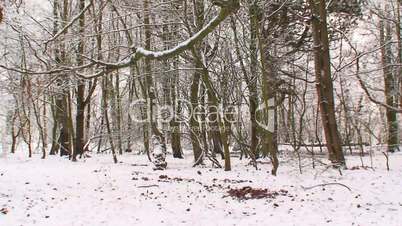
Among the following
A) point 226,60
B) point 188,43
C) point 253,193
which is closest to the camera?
point 188,43

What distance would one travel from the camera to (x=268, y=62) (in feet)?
57.2

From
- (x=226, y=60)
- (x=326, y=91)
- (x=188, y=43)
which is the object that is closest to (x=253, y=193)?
(x=326, y=91)

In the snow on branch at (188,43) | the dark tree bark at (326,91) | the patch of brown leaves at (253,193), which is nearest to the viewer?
the snow on branch at (188,43)

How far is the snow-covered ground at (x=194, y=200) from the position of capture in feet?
24.9

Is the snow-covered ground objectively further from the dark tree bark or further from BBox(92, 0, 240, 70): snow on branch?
BBox(92, 0, 240, 70): snow on branch

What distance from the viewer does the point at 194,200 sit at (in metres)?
9.49

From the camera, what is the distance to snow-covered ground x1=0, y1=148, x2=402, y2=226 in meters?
7.60

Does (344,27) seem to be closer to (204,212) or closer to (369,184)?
(369,184)

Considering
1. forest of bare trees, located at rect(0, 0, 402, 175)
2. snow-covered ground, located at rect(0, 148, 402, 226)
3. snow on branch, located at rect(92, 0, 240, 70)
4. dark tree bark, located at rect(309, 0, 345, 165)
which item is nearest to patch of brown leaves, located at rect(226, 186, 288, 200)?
snow-covered ground, located at rect(0, 148, 402, 226)

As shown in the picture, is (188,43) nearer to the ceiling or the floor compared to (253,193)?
nearer to the ceiling

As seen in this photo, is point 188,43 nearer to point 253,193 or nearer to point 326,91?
point 253,193

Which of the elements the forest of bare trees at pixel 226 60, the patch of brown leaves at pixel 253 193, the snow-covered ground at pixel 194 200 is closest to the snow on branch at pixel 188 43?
the snow-covered ground at pixel 194 200

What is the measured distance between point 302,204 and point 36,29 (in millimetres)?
19033

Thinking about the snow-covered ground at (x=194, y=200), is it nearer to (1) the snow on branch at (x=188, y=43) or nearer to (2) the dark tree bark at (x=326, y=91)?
(2) the dark tree bark at (x=326, y=91)
